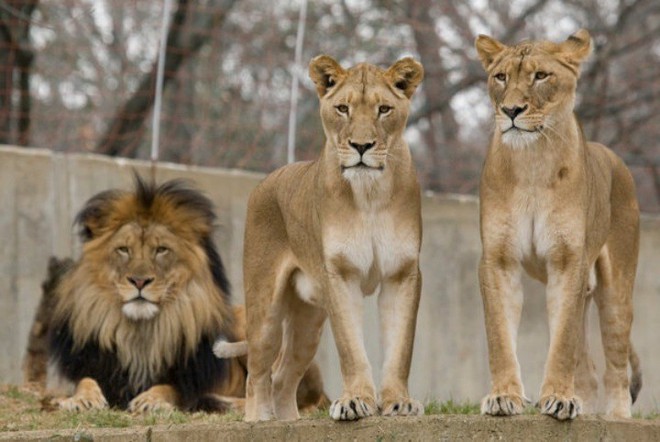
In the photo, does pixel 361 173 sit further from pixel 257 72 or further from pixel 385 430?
pixel 257 72

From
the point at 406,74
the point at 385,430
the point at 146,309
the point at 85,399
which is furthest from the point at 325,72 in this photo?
the point at 85,399

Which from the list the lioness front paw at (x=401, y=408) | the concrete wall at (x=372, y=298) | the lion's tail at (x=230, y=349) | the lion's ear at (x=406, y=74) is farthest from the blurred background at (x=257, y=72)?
the lioness front paw at (x=401, y=408)

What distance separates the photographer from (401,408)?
19.4ft

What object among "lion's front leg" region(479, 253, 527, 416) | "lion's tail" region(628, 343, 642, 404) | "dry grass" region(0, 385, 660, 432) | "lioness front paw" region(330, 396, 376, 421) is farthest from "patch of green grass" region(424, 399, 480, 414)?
"lion's tail" region(628, 343, 642, 404)

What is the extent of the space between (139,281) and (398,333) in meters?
2.19

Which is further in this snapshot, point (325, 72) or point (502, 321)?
point (325, 72)

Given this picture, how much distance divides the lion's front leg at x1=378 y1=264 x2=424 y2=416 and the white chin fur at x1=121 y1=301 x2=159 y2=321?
6.84 ft

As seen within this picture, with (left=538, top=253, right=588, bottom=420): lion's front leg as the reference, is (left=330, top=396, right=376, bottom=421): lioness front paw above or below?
below

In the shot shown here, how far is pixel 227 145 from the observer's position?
35.5 ft

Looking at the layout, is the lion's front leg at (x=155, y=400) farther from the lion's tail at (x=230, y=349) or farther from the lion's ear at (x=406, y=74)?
the lion's ear at (x=406, y=74)

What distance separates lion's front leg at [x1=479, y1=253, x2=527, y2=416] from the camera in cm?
581

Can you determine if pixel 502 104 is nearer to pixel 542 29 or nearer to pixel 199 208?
pixel 199 208

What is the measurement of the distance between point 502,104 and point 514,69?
0.15 meters

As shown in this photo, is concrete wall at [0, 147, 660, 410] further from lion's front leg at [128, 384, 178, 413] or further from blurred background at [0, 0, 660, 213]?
lion's front leg at [128, 384, 178, 413]
